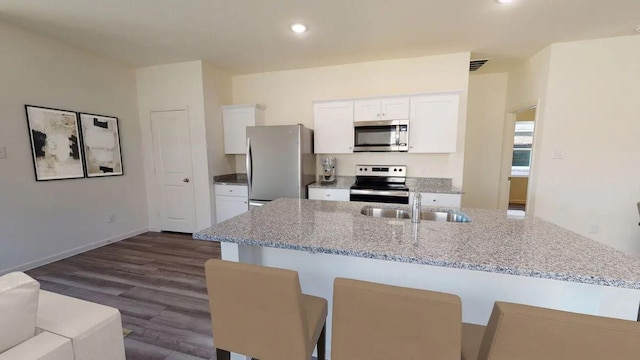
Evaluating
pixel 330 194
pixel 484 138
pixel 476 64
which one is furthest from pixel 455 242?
pixel 484 138

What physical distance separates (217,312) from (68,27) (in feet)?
11.7

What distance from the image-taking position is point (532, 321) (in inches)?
27.9

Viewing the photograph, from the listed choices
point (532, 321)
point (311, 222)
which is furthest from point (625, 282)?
point (311, 222)

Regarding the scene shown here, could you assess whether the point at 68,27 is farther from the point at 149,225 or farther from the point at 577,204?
the point at 577,204

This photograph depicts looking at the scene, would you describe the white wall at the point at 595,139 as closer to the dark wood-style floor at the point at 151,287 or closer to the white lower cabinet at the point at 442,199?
the white lower cabinet at the point at 442,199

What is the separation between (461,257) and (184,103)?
4188 mm

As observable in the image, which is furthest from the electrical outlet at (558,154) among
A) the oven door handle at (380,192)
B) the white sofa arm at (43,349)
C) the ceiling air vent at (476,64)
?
the white sofa arm at (43,349)

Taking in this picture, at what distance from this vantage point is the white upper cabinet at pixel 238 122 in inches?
165

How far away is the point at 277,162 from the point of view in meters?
3.73

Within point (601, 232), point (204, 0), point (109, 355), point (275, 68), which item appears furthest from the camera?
point (275, 68)

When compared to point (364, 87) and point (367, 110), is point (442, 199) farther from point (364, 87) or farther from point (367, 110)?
point (364, 87)

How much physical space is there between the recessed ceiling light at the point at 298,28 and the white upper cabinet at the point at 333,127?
1.09 meters

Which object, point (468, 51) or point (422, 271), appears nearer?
point (422, 271)

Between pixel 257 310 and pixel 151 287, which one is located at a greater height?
pixel 257 310
